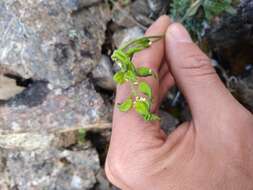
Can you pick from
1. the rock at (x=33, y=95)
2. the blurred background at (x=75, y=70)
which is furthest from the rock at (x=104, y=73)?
the rock at (x=33, y=95)

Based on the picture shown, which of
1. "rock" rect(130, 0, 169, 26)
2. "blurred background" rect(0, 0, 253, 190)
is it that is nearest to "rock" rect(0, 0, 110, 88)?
"blurred background" rect(0, 0, 253, 190)

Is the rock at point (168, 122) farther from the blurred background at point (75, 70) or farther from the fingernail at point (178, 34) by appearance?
the fingernail at point (178, 34)

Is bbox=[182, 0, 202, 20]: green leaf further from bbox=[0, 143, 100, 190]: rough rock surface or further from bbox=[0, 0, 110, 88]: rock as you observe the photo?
bbox=[0, 143, 100, 190]: rough rock surface

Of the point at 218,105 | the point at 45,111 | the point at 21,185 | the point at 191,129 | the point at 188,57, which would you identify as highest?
the point at 188,57

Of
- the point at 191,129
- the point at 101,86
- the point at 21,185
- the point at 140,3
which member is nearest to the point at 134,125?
the point at 191,129

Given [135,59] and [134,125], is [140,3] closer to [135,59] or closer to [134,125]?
[135,59]
